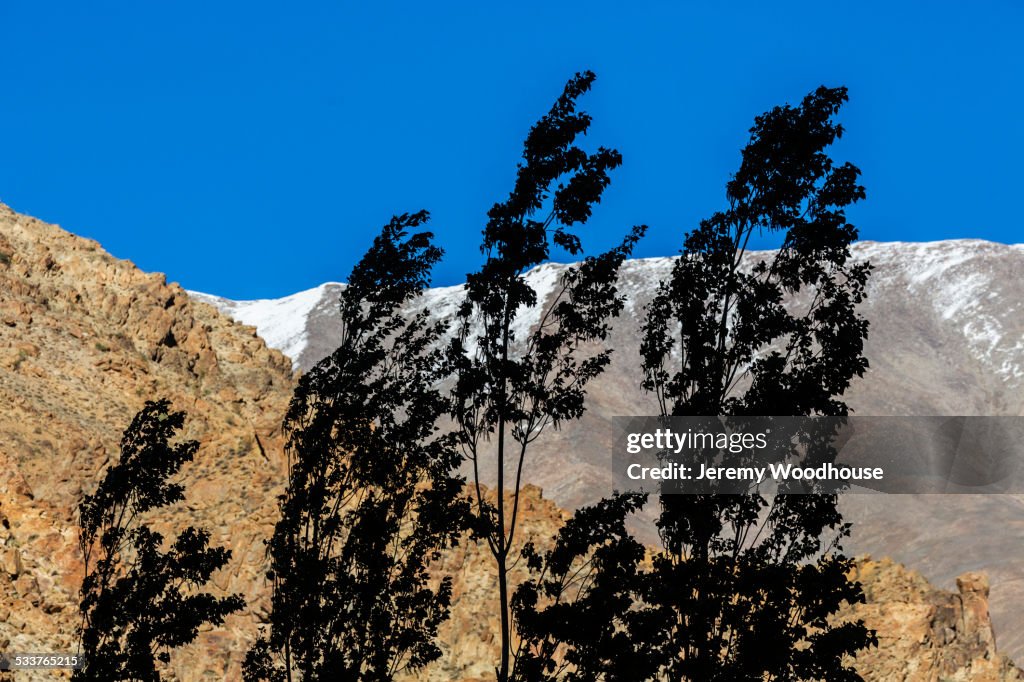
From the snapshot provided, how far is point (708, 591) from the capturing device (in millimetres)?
21766

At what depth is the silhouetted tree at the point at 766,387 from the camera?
21.5 metres

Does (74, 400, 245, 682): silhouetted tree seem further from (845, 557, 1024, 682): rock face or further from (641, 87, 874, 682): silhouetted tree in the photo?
(845, 557, 1024, 682): rock face

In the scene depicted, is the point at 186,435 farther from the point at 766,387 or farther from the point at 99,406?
the point at 766,387

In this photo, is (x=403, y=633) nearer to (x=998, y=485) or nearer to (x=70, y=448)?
(x=70, y=448)

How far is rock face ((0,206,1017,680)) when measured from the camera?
152 feet

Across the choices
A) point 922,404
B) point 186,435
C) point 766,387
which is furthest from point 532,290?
point 922,404

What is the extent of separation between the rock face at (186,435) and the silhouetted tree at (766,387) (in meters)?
22.3

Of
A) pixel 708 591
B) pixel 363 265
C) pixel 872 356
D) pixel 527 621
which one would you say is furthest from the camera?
pixel 872 356

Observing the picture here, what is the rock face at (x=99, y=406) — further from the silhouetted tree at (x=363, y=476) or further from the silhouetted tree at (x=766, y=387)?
the silhouetted tree at (x=766, y=387)

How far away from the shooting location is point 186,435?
52750mm

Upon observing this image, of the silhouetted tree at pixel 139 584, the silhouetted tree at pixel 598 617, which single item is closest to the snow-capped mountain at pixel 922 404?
the silhouetted tree at pixel 598 617

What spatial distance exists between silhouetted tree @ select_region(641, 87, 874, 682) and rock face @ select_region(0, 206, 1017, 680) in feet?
73.1

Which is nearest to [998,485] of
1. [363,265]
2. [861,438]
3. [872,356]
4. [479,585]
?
[861,438]

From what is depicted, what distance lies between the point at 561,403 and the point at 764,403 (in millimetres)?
5538
